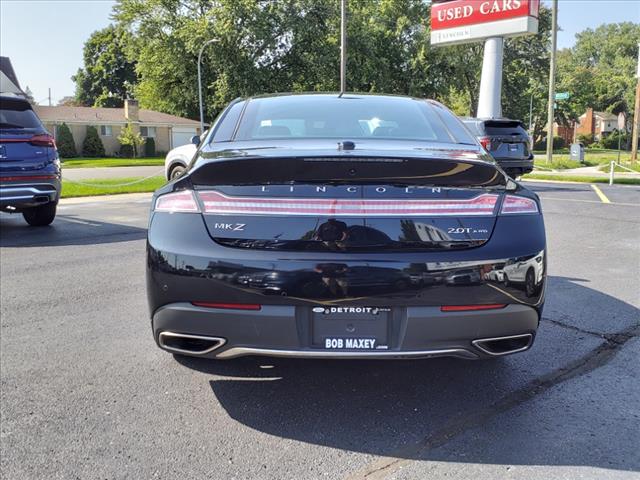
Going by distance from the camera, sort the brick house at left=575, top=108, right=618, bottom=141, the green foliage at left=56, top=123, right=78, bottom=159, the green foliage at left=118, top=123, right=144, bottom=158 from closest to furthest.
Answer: the green foliage at left=56, top=123, right=78, bottom=159
the green foliage at left=118, top=123, right=144, bottom=158
the brick house at left=575, top=108, right=618, bottom=141

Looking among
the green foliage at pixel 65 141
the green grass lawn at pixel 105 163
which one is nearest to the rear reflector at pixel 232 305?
the green grass lawn at pixel 105 163

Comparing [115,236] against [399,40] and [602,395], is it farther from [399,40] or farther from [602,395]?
[399,40]

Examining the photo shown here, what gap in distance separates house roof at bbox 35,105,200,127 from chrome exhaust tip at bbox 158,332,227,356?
162 ft

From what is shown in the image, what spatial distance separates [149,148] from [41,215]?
1739 inches

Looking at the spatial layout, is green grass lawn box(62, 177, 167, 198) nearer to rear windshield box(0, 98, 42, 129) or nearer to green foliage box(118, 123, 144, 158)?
rear windshield box(0, 98, 42, 129)

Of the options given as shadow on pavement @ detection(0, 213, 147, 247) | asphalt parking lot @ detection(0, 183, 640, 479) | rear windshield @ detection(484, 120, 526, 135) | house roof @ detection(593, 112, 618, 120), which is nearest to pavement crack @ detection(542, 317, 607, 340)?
asphalt parking lot @ detection(0, 183, 640, 479)

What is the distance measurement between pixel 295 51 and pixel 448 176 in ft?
140

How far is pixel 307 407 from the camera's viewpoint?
9.52 feet

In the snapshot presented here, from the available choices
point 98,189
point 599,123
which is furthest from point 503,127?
point 599,123

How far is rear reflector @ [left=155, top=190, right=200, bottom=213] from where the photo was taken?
2.62 m

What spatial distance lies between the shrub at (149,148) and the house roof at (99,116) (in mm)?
1665

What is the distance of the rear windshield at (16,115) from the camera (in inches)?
293

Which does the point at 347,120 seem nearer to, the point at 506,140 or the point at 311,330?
the point at 311,330

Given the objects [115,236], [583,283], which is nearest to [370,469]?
[583,283]
